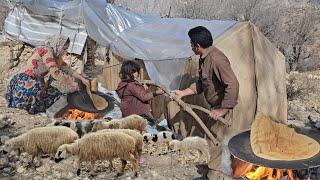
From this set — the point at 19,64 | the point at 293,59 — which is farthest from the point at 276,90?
the point at 293,59

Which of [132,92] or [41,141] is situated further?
[132,92]

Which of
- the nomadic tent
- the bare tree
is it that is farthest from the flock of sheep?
the bare tree

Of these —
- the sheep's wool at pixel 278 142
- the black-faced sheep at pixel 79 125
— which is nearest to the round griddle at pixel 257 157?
the sheep's wool at pixel 278 142

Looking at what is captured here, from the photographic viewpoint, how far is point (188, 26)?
8.87 meters

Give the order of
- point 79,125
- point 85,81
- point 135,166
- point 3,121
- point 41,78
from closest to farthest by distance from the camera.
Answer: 1. point 135,166
2. point 79,125
3. point 85,81
4. point 3,121
5. point 41,78

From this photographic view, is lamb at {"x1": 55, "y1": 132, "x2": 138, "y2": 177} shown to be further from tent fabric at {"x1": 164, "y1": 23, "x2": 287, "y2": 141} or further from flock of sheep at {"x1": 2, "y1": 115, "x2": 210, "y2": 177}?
tent fabric at {"x1": 164, "y1": 23, "x2": 287, "y2": 141}

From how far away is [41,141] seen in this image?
5.43m

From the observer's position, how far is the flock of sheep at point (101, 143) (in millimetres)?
5129

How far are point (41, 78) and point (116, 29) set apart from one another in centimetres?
401

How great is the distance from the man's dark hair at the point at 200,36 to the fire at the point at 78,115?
2888mm

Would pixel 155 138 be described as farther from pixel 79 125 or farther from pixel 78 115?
pixel 78 115

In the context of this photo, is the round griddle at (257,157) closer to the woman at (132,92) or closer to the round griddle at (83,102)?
the woman at (132,92)

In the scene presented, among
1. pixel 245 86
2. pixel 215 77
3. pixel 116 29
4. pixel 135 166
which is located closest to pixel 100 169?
pixel 135 166

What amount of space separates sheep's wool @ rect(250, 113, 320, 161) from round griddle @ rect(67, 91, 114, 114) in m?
3.36
